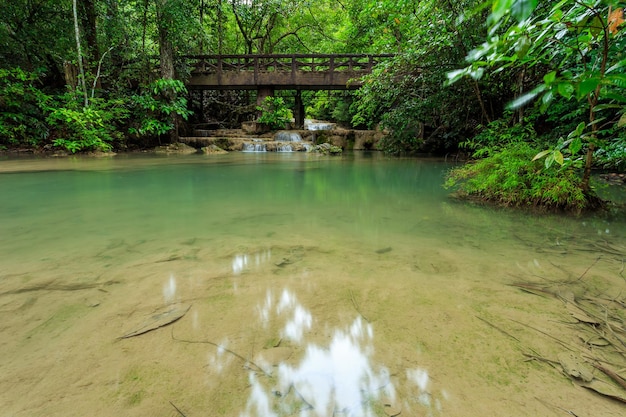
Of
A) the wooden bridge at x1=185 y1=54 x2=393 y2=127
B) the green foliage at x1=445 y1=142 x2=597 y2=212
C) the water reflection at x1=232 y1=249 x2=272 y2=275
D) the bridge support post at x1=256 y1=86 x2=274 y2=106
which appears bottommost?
the water reflection at x1=232 y1=249 x2=272 y2=275

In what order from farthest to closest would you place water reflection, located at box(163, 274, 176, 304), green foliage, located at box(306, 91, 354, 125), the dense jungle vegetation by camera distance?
green foliage, located at box(306, 91, 354, 125) → the dense jungle vegetation → water reflection, located at box(163, 274, 176, 304)

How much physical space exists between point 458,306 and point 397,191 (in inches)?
115

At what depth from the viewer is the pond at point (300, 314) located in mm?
865

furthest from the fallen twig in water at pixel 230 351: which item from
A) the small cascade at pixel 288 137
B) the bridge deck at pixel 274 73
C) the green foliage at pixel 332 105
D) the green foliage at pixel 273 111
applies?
the bridge deck at pixel 274 73

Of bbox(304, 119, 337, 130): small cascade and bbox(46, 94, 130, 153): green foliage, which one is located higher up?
bbox(304, 119, 337, 130): small cascade

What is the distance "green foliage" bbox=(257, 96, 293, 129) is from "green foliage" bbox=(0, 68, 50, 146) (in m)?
7.01

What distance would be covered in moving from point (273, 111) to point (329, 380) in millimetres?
13454

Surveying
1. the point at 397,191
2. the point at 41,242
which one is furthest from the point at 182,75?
the point at 41,242

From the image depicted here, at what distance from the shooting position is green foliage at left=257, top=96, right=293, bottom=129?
43.4 feet

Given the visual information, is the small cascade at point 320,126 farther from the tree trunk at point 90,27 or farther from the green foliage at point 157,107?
the tree trunk at point 90,27

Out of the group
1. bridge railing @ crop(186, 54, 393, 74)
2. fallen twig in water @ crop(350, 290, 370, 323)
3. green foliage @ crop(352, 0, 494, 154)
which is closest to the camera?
fallen twig in water @ crop(350, 290, 370, 323)

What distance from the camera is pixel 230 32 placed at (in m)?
17.6

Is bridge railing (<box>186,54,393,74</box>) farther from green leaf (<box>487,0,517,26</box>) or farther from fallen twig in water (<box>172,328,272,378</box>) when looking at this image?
fallen twig in water (<box>172,328,272,378</box>)

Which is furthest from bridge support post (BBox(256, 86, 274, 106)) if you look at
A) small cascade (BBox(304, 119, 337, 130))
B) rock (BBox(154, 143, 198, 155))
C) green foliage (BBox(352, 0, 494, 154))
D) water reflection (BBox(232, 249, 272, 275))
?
water reflection (BBox(232, 249, 272, 275))
